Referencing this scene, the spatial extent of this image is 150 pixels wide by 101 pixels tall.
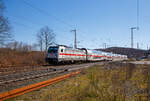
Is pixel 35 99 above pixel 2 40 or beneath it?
beneath

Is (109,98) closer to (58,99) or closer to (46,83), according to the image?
(58,99)

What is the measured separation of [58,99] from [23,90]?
2.03 meters

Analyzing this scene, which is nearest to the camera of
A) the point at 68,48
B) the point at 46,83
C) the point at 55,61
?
the point at 46,83

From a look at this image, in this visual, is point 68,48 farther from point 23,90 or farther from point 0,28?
point 23,90

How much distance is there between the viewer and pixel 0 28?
20.5 metres

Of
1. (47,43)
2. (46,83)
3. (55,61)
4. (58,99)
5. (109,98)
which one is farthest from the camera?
(47,43)

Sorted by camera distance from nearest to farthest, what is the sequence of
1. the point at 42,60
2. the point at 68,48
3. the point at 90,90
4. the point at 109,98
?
the point at 109,98, the point at 90,90, the point at 68,48, the point at 42,60

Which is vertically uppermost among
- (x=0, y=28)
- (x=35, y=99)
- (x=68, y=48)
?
(x=0, y=28)

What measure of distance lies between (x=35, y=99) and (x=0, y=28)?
19.6 m

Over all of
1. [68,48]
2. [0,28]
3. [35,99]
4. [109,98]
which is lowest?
[35,99]

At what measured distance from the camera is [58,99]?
15.3ft

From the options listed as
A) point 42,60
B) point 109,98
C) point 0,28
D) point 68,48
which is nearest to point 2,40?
point 0,28

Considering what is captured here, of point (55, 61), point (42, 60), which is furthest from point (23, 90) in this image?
point (42, 60)

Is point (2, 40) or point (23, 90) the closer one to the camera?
point (23, 90)
